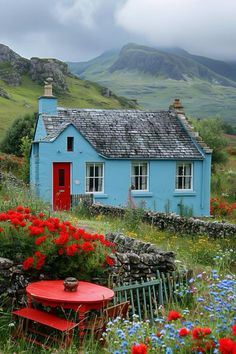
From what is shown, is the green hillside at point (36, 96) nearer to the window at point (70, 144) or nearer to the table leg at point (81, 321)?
the window at point (70, 144)

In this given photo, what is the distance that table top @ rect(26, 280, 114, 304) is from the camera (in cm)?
691

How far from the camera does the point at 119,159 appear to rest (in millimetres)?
25297

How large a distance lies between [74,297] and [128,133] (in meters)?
19.8

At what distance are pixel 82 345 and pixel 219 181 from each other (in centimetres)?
3036

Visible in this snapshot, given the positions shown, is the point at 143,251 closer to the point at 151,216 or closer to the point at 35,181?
the point at 151,216

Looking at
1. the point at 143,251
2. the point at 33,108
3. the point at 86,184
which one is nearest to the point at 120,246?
the point at 143,251

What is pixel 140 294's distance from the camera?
883 centimetres

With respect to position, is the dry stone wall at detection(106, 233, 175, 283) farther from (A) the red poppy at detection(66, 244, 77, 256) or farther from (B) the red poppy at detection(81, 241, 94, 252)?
(A) the red poppy at detection(66, 244, 77, 256)

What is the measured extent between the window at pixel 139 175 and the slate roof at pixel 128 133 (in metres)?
0.63

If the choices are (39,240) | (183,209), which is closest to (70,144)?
(183,209)

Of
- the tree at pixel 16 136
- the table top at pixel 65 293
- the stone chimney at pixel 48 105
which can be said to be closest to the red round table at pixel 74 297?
the table top at pixel 65 293

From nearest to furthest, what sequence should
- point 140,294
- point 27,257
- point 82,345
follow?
point 82,345, point 27,257, point 140,294

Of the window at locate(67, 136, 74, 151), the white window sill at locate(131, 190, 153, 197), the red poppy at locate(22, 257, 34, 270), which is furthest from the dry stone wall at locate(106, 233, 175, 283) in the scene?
the white window sill at locate(131, 190, 153, 197)

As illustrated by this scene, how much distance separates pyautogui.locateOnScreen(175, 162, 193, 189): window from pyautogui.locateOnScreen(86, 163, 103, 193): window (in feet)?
12.6
